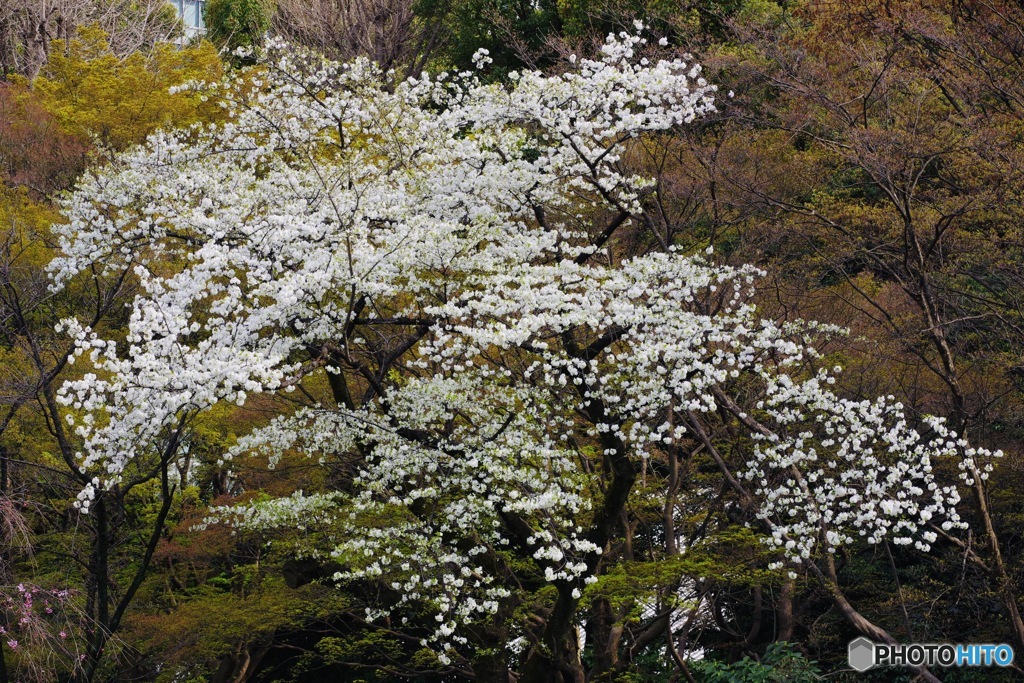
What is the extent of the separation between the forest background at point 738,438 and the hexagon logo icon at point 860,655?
0.80 ft

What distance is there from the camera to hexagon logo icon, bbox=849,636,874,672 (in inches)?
431

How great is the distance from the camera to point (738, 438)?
1115 cm

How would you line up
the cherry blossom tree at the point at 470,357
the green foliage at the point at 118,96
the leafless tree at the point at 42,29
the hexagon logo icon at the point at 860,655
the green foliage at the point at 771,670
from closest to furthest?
1. the cherry blossom tree at the point at 470,357
2. the green foliage at the point at 771,670
3. the hexagon logo icon at the point at 860,655
4. the green foliage at the point at 118,96
5. the leafless tree at the point at 42,29

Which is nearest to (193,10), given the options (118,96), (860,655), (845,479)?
(118,96)

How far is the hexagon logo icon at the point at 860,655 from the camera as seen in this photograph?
1095cm

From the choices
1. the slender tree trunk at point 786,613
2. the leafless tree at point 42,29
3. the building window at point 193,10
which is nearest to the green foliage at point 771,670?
the slender tree trunk at point 786,613

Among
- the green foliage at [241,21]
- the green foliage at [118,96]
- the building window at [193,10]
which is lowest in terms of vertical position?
the green foliage at [118,96]

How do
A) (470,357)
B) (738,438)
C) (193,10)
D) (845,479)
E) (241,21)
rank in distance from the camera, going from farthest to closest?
(193,10), (241,21), (738,438), (470,357), (845,479)

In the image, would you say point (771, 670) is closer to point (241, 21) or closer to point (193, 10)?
point (241, 21)

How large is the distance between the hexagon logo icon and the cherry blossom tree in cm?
185

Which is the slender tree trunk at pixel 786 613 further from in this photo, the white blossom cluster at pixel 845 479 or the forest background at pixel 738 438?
the white blossom cluster at pixel 845 479

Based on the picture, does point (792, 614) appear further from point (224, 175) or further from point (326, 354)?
point (224, 175)

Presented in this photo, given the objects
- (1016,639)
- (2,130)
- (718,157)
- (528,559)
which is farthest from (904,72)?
(2,130)

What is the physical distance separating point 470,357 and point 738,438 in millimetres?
3272
